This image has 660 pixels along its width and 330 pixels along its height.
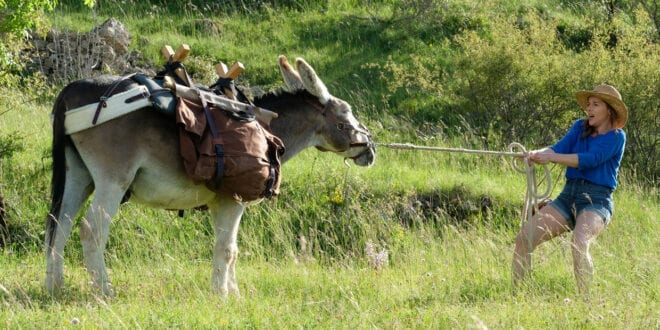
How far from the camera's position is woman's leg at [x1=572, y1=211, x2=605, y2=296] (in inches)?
301

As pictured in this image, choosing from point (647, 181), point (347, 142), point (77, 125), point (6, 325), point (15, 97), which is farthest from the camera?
point (647, 181)

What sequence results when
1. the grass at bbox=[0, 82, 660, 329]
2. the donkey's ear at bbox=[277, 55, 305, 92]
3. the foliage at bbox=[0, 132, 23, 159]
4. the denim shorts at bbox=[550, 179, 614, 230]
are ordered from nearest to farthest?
the grass at bbox=[0, 82, 660, 329] → the denim shorts at bbox=[550, 179, 614, 230] → the donkey's ear at bbox=[277, 55, 305, 92] → the foliage at bbox=[0, 132, 23, 159]

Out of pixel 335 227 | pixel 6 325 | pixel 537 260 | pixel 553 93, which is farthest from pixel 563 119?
pixel 6 325

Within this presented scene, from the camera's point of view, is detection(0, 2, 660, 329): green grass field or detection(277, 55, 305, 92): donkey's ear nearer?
detection(0, 2, 660, 329): green grass field

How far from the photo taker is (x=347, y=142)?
28.6ft

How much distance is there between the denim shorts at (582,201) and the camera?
7.91 meters

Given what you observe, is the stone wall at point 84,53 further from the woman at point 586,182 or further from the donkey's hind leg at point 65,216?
the woman at point 586,182

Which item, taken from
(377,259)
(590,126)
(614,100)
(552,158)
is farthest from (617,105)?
(377,259)

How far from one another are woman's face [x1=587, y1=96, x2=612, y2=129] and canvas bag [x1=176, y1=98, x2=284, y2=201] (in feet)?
9.14

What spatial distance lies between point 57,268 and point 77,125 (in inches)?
45.9

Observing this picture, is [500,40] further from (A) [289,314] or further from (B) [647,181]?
(A) [289,314]

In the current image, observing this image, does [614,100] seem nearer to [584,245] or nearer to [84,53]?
[584,245]

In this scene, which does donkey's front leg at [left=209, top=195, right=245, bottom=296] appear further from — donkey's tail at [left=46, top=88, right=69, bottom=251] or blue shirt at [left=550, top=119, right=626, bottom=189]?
blue shirt at [left=550, top=119, right=626, bottom=189]

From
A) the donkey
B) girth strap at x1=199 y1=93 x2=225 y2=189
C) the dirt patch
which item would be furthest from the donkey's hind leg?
the dirt patch
